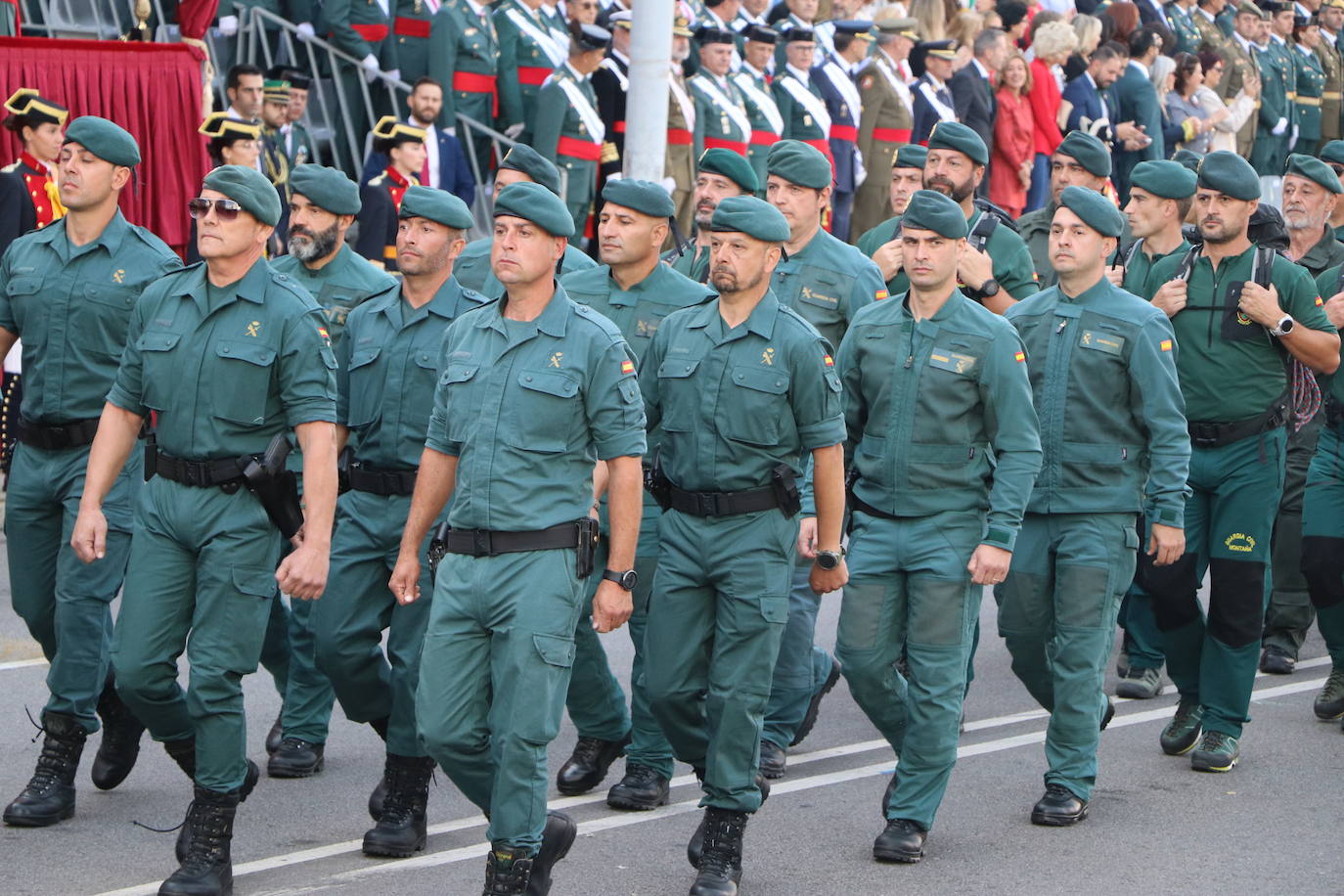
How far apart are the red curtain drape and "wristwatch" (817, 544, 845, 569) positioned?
23.5 feet

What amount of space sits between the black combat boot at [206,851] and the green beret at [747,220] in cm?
229

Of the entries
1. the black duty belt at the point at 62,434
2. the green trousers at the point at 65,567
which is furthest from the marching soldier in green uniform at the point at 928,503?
the black duty belt at the point at 62,434

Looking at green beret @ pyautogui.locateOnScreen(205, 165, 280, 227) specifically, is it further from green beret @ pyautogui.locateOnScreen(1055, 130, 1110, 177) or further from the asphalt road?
green beret @ pyautogui.locateOnScreen(1055, 130, 1110, 177)

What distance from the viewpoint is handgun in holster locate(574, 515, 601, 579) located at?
5.83 m

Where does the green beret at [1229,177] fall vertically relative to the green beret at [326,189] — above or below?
above

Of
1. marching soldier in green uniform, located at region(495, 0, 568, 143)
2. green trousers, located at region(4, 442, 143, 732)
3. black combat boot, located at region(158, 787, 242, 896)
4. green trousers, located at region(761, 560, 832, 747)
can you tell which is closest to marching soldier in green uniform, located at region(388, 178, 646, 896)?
black combat boot, located at region(158, 787, 242, 896)

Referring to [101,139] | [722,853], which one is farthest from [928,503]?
[101,139]

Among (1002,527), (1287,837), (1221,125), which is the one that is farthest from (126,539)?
(1221,125)

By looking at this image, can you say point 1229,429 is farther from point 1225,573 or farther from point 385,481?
point 385,481

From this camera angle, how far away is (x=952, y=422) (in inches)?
269

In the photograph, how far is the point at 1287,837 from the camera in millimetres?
7012

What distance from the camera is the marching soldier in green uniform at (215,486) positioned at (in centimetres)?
617

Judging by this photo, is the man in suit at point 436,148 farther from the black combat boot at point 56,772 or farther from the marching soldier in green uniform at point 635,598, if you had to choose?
the black combat boot at point 56,772

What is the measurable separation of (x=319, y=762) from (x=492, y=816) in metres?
2.08
